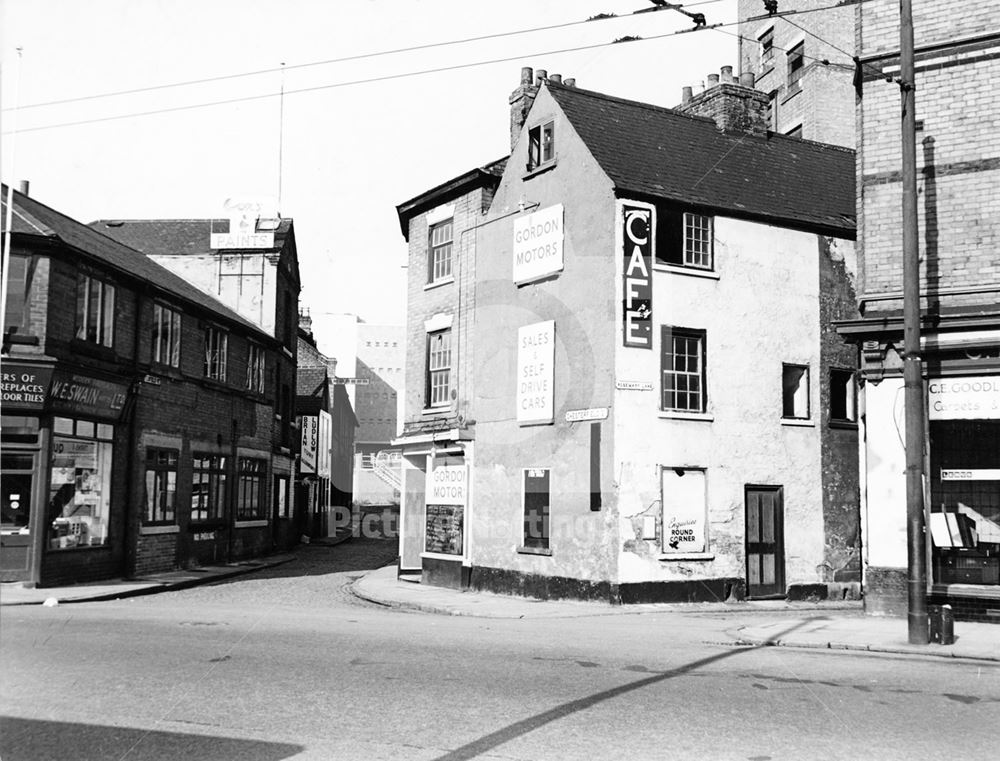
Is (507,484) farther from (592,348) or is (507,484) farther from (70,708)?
(70,708)

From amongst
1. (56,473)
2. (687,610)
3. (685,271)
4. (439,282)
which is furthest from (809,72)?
(56,473)

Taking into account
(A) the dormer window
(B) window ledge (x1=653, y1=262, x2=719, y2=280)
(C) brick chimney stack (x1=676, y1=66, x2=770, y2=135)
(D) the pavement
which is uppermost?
(C) brick chimney stack (x1=676, y1=66, x2=770, y2=135)

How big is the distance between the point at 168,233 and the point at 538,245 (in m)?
22.1

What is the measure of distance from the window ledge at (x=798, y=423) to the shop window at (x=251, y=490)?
18.5 metres

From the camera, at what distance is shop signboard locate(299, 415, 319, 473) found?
149ft

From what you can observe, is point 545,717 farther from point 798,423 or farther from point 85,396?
point 85,396

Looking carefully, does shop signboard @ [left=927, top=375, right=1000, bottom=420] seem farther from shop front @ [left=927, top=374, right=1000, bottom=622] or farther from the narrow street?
the narrow street

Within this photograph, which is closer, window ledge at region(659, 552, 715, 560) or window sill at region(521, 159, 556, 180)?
window ledge at region(659, 552, 715, 560)

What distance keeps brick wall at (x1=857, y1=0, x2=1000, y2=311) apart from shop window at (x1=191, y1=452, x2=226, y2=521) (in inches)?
769

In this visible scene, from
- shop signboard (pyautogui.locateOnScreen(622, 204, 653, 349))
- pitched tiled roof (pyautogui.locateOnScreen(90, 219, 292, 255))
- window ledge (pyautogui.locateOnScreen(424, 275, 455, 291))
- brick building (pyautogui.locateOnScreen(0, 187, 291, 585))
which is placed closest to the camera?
shop signboard (pyautogui.locateOnScreen(622, 204, 653, 349))

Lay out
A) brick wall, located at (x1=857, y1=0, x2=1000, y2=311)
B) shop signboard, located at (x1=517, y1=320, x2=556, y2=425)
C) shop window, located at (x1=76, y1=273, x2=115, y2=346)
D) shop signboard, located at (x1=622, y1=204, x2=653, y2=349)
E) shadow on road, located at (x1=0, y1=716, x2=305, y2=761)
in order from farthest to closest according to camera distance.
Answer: shop window, located at (x1=76, y1=273, x2=115, y2=346), shop signboard, located at (x1=517, y1=320, x2=556, y2=425), shop signboard, located at (x1=622, y1=204, x2=653, y2=349), brick wall, located at (x1=857, y1=0, x2=1000, y2=311), shadow on road, located at (x1=0, y1=716, x2=305, y2=761)

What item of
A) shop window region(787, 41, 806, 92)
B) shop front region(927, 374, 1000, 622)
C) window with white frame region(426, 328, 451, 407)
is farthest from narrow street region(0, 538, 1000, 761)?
shop window region(787, 41, 806, 92)

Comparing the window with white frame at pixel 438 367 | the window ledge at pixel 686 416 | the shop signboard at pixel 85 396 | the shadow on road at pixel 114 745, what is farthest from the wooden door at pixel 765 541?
the shadow on road at pixel 114 745

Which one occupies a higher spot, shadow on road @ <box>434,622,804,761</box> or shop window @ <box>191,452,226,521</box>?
shop window @ <box>191,452,226,521</box>
